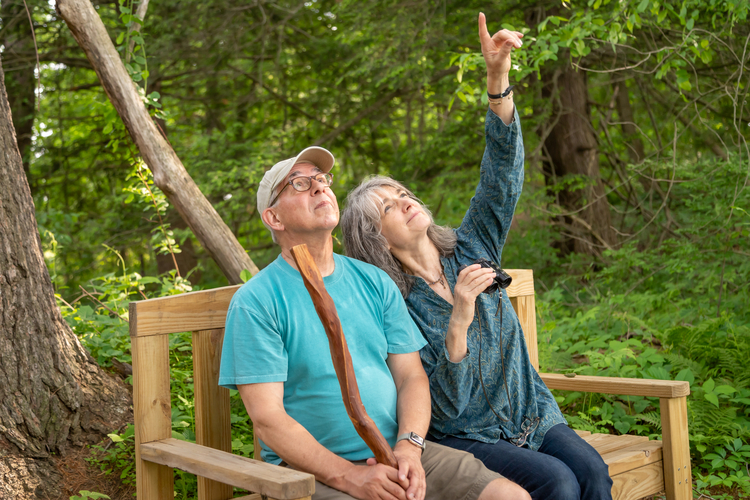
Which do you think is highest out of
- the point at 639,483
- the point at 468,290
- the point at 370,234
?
the point at 370,234

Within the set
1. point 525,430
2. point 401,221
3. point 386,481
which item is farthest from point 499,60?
point 386,481

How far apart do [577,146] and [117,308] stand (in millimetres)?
5137

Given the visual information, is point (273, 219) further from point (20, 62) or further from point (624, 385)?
point (20, 62)

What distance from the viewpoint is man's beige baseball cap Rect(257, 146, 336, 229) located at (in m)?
2.30

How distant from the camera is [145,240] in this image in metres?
8.03

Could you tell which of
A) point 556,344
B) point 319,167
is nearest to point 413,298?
point 319,167

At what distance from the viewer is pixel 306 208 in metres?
2.26

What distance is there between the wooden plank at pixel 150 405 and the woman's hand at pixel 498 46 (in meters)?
1.55

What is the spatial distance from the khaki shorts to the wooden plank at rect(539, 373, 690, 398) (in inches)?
35.7

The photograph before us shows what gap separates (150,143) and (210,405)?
1.91m

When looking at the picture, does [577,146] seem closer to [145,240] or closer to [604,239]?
[604,239]

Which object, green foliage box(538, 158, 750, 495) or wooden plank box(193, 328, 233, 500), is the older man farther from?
green foliage box(538, 158, 750, 495)

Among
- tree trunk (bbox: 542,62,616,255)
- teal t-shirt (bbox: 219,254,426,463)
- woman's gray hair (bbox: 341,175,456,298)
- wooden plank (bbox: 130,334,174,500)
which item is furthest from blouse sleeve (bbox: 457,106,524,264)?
tree trunk (bbox: 542,62,616,255)

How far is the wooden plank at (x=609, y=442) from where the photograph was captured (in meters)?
2.68
